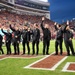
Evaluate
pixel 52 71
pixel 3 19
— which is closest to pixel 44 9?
pixel 3 19

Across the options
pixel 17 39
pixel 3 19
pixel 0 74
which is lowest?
pixel 0 74

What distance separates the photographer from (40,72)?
24.7ft

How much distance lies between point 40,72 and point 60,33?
6291 millimetres

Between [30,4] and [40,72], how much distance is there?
296ft

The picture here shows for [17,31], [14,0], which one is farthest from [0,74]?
[14,0]

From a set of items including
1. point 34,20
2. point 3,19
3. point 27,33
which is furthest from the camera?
point 34,20

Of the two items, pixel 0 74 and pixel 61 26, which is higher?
pixel 61 26

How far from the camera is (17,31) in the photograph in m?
15.0

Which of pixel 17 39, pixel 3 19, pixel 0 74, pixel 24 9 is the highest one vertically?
pixel 24 9

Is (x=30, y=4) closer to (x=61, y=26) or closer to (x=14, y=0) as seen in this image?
(x=14, y=0)

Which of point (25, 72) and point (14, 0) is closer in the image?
point (25, 72)

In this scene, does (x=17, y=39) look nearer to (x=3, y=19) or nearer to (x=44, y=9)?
(x=3, y=19)

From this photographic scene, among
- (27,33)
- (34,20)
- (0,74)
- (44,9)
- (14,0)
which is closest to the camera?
(0,74)

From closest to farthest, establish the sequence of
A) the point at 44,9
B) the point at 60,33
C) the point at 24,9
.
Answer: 1. the point at 60,33
2. the point at 24,9
3. the point at 44,9
